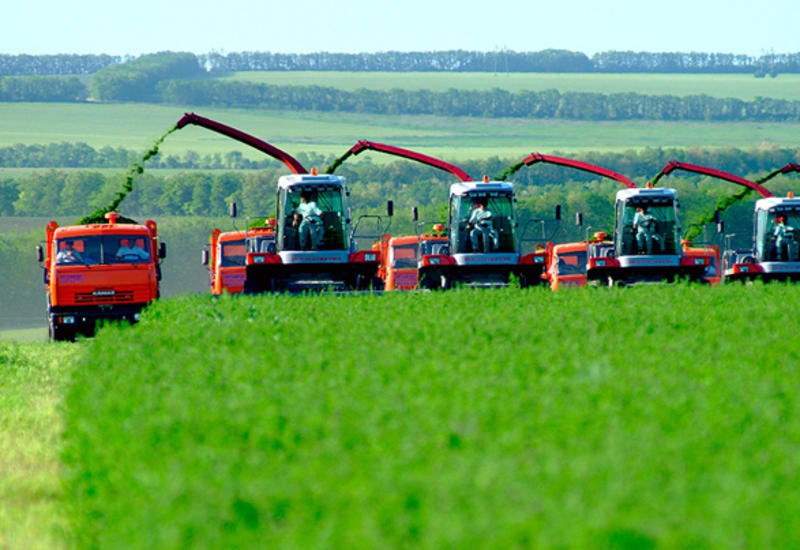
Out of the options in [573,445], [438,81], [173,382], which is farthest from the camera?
[438,81]

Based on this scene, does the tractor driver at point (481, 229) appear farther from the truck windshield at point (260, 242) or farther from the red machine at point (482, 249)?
the truck windshield at point (260, 242)

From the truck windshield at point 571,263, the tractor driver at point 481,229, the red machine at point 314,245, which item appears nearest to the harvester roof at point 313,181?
the red machine at point 314,245

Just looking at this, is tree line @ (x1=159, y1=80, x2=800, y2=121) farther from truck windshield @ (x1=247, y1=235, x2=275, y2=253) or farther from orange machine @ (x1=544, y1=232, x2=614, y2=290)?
truck windshield @ (x1=247, y1=235, x2=275, y2=253)

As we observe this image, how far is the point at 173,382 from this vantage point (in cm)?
1114

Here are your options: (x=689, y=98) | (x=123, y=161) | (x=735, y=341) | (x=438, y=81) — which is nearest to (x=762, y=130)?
(x=689, y=98)

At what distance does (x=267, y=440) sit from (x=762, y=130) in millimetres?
163265

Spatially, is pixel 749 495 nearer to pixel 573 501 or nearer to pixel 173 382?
pixel 573 501

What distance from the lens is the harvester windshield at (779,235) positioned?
3434cm

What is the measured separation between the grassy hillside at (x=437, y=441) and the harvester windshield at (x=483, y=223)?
1634 cm

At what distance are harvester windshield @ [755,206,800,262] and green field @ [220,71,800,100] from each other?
5495 inches

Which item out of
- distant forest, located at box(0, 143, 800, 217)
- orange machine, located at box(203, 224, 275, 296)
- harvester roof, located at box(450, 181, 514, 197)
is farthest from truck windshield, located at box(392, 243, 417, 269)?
distant forest, located at box(0, 143, 800, 217)

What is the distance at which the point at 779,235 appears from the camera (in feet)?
113

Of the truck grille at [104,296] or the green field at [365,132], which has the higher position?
the truck grille at [104,296]

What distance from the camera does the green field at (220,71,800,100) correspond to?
7072 inches
